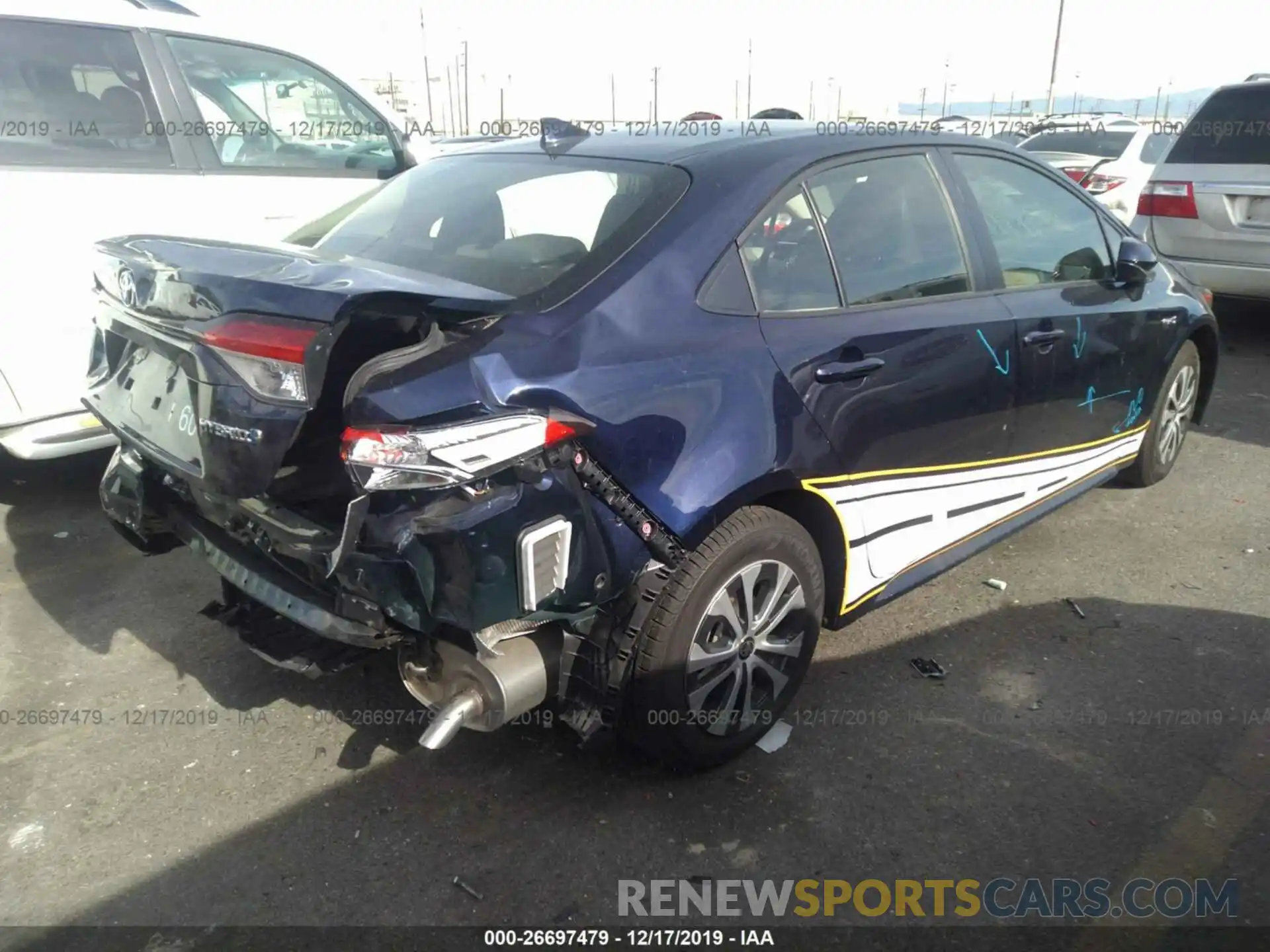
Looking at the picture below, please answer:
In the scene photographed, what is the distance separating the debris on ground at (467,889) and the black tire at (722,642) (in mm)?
531

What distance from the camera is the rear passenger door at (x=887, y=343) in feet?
8.76

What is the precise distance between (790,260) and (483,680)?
141 centimetres

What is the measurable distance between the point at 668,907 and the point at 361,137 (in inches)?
172

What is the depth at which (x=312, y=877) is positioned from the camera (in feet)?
7.69

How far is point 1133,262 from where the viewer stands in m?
3.83

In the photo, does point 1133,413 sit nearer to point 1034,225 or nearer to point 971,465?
point 1034,225

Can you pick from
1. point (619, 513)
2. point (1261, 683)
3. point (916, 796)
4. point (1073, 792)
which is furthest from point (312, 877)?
point (1261, 683)

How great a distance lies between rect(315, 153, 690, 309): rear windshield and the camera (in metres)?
2.47

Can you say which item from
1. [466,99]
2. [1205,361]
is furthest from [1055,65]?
[1205,361]

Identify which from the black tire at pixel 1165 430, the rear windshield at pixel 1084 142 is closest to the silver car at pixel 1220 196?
the black tire at pixel 1165 430

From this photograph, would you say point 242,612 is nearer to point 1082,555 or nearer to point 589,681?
point 589,681

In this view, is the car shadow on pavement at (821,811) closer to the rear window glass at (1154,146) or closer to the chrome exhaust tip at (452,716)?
the chrome exhaust tip at (452,716)

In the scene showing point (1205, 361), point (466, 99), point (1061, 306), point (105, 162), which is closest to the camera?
point (1061, 306)

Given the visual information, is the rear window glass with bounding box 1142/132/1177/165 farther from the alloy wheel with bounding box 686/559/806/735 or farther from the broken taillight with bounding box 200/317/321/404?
the broken taillight with bounding box 200/317/321/404
